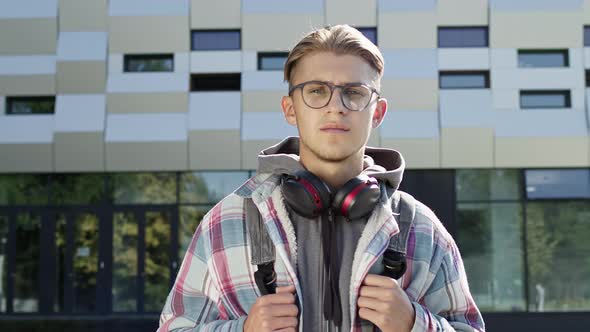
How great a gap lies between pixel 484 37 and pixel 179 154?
7.74 meters

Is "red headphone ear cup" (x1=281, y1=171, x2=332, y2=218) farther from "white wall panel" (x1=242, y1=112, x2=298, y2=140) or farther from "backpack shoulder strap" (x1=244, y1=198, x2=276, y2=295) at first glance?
"white wall panel" (x1=242, y1=112, x2=298, y2=140)

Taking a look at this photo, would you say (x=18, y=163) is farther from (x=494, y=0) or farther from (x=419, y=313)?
(x=419, y=313)

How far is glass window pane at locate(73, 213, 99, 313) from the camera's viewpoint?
15.6 meters

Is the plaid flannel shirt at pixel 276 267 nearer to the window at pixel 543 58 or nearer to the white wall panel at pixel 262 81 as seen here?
the white wall panel at pixel 262 81

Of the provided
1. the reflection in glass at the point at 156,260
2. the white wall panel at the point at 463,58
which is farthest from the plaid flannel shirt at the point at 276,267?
the white wall panel at the point at 463,58

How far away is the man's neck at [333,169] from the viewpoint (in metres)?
2.27

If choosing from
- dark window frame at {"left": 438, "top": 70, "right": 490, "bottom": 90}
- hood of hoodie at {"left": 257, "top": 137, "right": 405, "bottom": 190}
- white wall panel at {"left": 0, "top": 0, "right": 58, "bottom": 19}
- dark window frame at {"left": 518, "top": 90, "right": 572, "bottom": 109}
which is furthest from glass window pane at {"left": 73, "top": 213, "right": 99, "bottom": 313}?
hood of hoodie at {"left": 257, "top": 137, "right": 405, "bottom": 190}

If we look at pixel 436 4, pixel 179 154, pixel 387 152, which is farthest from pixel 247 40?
pixel 387 152

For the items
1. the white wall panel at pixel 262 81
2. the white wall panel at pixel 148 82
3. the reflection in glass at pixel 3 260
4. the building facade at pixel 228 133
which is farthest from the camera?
the reflection in glass at pixel 3 260

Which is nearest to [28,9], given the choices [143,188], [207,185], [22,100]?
[22,100]

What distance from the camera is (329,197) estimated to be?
7.04ft

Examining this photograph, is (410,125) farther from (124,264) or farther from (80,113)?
(80,113)

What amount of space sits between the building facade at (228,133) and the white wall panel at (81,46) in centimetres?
3

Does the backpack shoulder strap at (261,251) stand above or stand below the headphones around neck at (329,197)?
below
